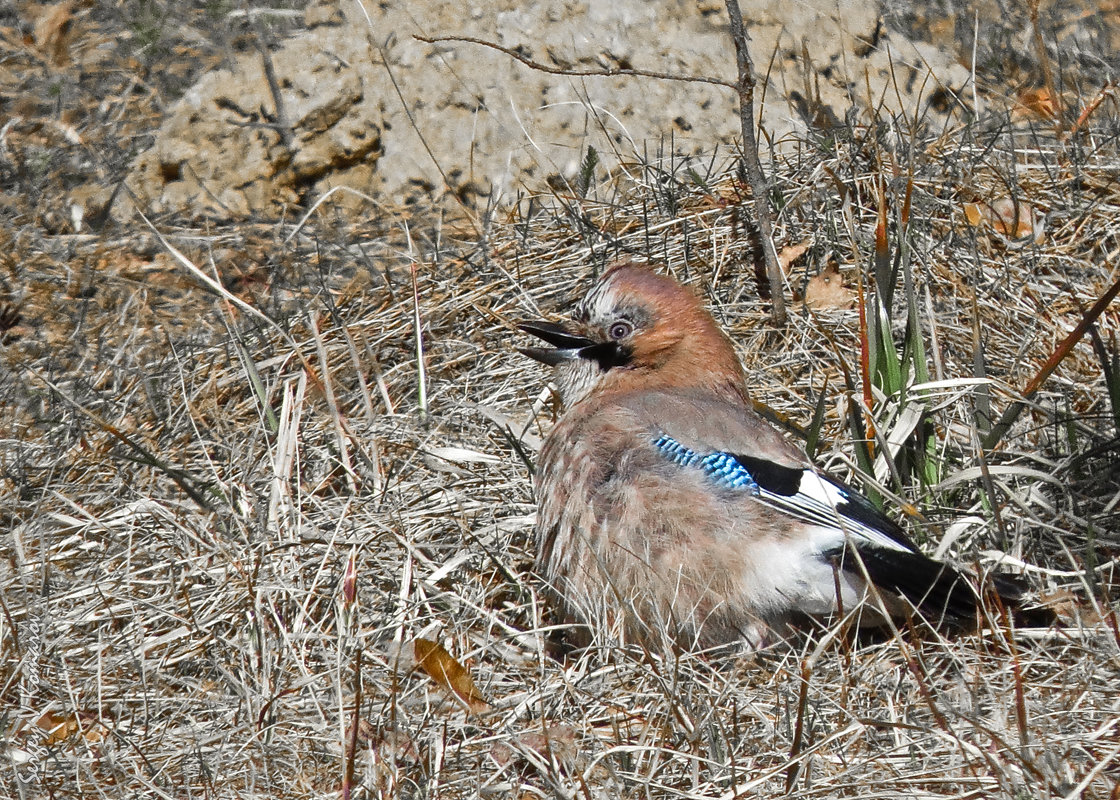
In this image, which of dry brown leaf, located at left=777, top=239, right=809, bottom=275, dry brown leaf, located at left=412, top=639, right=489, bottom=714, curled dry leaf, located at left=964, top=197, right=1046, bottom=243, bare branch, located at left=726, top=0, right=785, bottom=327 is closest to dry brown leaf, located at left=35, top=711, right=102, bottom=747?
dry brown leaf, located at left=412, top=639, right=489, bottom=714

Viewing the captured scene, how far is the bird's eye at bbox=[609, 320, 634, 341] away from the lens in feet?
12.2

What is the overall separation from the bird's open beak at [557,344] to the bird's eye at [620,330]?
67 mm

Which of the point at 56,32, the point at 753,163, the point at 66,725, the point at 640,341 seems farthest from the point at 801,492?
the point at 56,32

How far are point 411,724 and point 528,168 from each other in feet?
9.13

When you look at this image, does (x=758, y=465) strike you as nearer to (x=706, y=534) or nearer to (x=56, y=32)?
(x=706, y=534)

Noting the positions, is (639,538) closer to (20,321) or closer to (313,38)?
(20,321)

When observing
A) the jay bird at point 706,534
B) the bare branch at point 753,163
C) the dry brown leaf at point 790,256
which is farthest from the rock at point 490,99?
the jay bird at point 706,534

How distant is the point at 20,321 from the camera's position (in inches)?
183

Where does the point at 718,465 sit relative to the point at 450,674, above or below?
above

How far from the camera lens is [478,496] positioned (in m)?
3.69

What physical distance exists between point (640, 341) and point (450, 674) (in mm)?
1259

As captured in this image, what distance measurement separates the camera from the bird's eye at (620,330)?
3.71 m

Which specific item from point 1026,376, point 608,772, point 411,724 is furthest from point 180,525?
point 1026,376

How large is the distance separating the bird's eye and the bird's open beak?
2.6 inches
